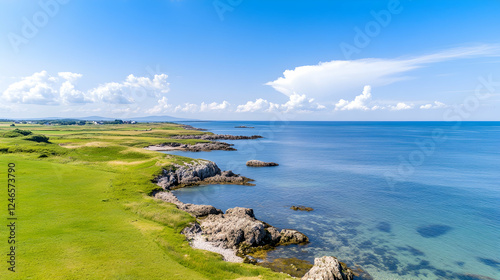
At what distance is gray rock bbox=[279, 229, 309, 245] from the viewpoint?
3325 cm

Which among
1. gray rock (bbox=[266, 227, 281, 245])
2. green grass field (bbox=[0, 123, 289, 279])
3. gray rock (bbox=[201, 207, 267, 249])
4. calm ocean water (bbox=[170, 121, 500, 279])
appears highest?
green grass field (bbox=[0, 123, 289, 279])

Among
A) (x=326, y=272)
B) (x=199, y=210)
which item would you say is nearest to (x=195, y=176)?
(x=199, y=210)

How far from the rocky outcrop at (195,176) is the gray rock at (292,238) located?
32.2 meters

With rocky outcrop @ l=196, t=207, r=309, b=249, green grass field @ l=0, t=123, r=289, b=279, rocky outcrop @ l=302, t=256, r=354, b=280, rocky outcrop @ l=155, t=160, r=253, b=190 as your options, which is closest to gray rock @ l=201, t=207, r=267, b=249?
rocky outcrop @ l=196, t=207, r=309, b=249

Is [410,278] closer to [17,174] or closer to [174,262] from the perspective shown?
[174,262]

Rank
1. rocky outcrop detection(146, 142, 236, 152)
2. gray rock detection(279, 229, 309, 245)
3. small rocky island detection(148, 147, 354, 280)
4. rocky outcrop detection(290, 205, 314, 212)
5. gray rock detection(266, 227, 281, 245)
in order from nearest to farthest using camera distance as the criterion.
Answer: small rocky island detection(148, 147, 354, 280) < gray rock detection(266, 227, 281, 245) < gray rock detection(279, 229, 309, 245) < rocky outcrop detection(290, 205, 314, 212) < rocky outcrop detection(146, 142, 236, 152)

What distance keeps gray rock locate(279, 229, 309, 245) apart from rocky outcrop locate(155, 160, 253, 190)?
106 ft

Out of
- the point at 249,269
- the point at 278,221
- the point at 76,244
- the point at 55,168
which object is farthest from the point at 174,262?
the point at 55,168

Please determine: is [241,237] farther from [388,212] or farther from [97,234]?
[388,212]

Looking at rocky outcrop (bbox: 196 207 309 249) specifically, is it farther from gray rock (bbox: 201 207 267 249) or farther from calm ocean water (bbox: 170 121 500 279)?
calm ocean water (bbox: 170 121 500 279)

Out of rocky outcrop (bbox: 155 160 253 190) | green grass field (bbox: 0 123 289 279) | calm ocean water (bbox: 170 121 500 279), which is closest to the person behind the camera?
green grass field (bbox: 0 123 289 279)

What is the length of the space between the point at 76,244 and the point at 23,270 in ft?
15.8

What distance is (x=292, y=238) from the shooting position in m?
33.9

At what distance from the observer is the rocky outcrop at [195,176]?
61.9 meters
